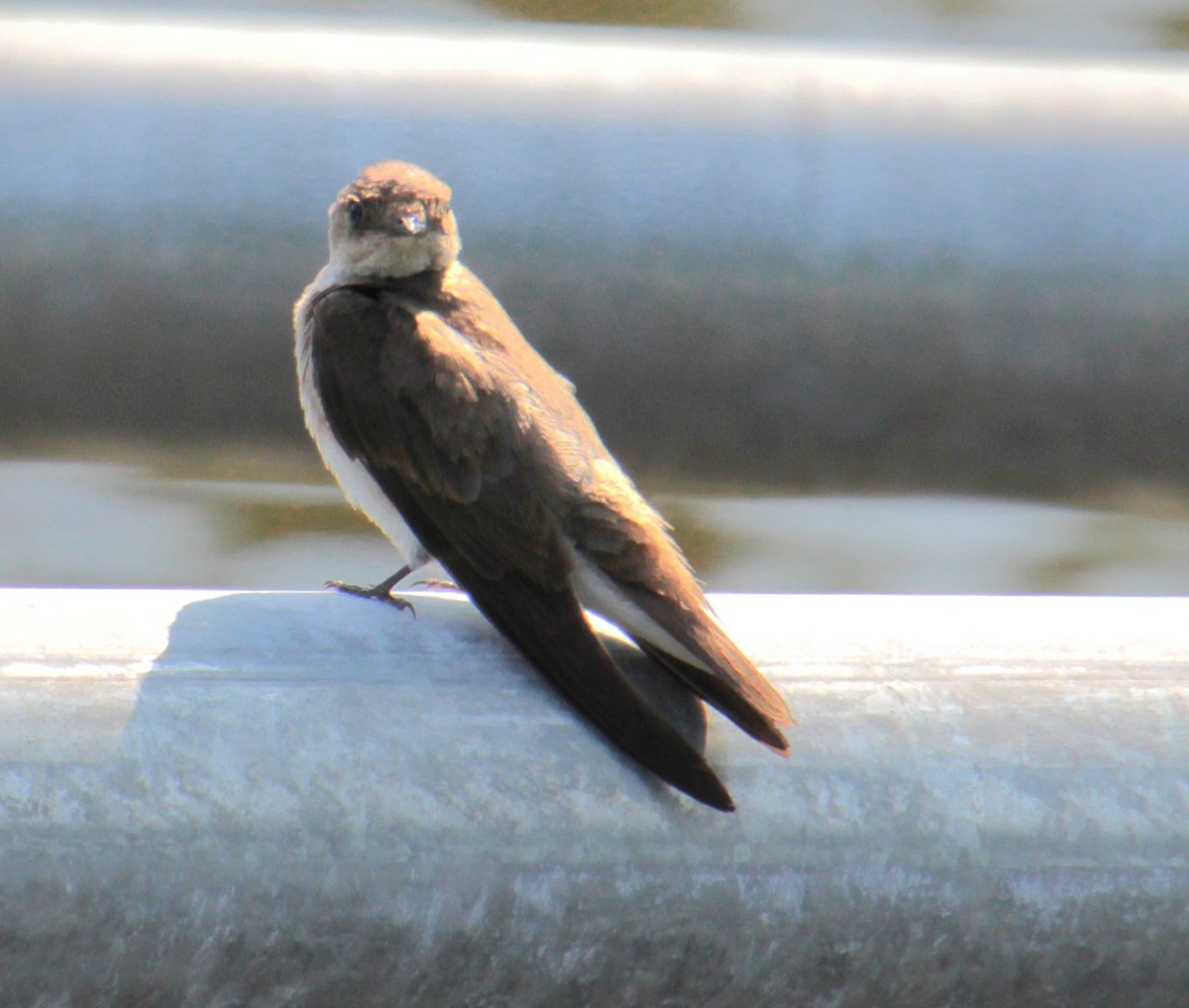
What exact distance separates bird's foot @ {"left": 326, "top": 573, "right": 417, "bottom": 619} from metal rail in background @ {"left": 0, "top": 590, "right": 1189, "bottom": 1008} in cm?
18

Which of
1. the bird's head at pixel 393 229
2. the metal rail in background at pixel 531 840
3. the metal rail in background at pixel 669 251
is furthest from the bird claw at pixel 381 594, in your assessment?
the metal rail in background at pixel 669 251

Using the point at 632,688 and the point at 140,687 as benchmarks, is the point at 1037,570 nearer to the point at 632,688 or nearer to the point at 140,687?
the point at 632,688

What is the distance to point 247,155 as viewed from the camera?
3.49 m

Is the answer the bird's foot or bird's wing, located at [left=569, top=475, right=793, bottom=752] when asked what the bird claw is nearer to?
the bird's foot

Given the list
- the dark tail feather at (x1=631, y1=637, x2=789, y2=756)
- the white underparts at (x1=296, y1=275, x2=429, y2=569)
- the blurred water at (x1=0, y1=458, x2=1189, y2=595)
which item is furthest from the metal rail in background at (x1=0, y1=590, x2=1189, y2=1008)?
the blurred water at (x1=0, y1=458, x2=1189, y2=595)

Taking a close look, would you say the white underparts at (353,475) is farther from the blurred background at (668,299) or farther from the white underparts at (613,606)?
the blurred background at (668,299)

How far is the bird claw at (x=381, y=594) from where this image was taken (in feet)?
4.48

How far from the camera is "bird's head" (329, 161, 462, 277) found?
6.88ft

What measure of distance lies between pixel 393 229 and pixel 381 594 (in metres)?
0.60

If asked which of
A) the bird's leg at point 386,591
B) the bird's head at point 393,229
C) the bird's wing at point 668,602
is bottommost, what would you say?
the bird's leg at point 386,591

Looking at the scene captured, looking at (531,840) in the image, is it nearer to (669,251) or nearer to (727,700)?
(727,700)

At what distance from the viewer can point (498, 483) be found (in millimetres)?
1612

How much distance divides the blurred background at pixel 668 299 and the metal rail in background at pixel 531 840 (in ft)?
7.26

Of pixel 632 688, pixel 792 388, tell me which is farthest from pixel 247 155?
pixel 632 688
